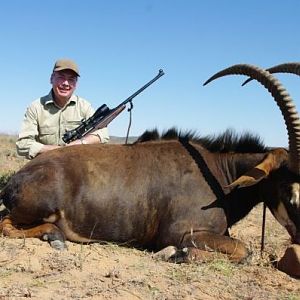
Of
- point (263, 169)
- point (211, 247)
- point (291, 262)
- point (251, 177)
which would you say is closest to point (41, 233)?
point (211, 247)

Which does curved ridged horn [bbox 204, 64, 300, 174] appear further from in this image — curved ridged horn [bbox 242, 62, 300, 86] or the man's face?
the man's face

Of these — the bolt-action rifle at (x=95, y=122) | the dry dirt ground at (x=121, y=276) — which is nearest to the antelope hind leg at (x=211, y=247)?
the dry dirt ground at (x=121, y=276)

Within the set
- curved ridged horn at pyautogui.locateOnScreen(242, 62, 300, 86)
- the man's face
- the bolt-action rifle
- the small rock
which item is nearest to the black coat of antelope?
the small rock

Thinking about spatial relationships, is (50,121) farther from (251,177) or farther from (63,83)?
(251,177)

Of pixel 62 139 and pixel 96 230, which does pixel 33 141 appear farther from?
pixel 96 230

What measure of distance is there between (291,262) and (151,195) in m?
1.53

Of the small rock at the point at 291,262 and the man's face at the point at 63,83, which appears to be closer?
the small rock at the point at 291,262

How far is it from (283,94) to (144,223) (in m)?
1.88

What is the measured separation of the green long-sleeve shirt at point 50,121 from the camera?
6922 mm

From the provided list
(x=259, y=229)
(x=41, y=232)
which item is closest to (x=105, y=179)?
(x=41, y=232)

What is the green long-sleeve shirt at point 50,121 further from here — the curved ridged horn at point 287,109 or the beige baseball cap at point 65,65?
the curved ridged horn at point 287,109

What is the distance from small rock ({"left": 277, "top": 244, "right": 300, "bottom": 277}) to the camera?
446 cm

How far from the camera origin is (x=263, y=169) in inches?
199

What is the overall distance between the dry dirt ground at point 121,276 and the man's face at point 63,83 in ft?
8.80
